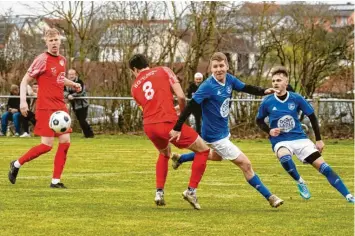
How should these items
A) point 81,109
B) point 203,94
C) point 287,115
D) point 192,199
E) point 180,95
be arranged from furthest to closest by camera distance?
point 81,109, point 287,115, point 203,94, point 192,199, point 180,95

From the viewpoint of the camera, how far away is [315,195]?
1076 cm

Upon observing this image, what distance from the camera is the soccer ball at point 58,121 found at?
11023 mm

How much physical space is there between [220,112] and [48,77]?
269cm

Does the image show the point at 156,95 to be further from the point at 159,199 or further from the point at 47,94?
the point at 47,94

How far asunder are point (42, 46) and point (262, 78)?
968 cm

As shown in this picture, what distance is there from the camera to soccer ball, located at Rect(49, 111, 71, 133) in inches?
434

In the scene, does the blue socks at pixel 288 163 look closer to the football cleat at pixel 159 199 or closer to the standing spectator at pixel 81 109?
the football cleat at pixel 159 199

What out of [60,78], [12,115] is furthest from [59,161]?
[12,115]

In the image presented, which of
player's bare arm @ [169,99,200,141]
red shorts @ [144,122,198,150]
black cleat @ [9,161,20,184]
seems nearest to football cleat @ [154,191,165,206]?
red shorts @ [144,122,198,150]

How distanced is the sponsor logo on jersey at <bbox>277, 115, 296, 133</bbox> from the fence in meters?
12.9

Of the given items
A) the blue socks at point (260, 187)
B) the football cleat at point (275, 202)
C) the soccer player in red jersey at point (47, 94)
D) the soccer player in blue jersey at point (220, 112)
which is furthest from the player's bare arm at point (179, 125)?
the soccer player in red jersey at point (47, 94)

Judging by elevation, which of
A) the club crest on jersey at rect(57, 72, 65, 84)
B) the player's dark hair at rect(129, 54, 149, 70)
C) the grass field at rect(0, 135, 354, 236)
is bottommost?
the grass field at rect(0, 135, 354, 236)

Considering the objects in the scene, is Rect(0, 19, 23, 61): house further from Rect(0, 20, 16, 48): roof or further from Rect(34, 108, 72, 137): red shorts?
Rect(34, 108, 72, 137): red shorts

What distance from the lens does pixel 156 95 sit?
9.19m
